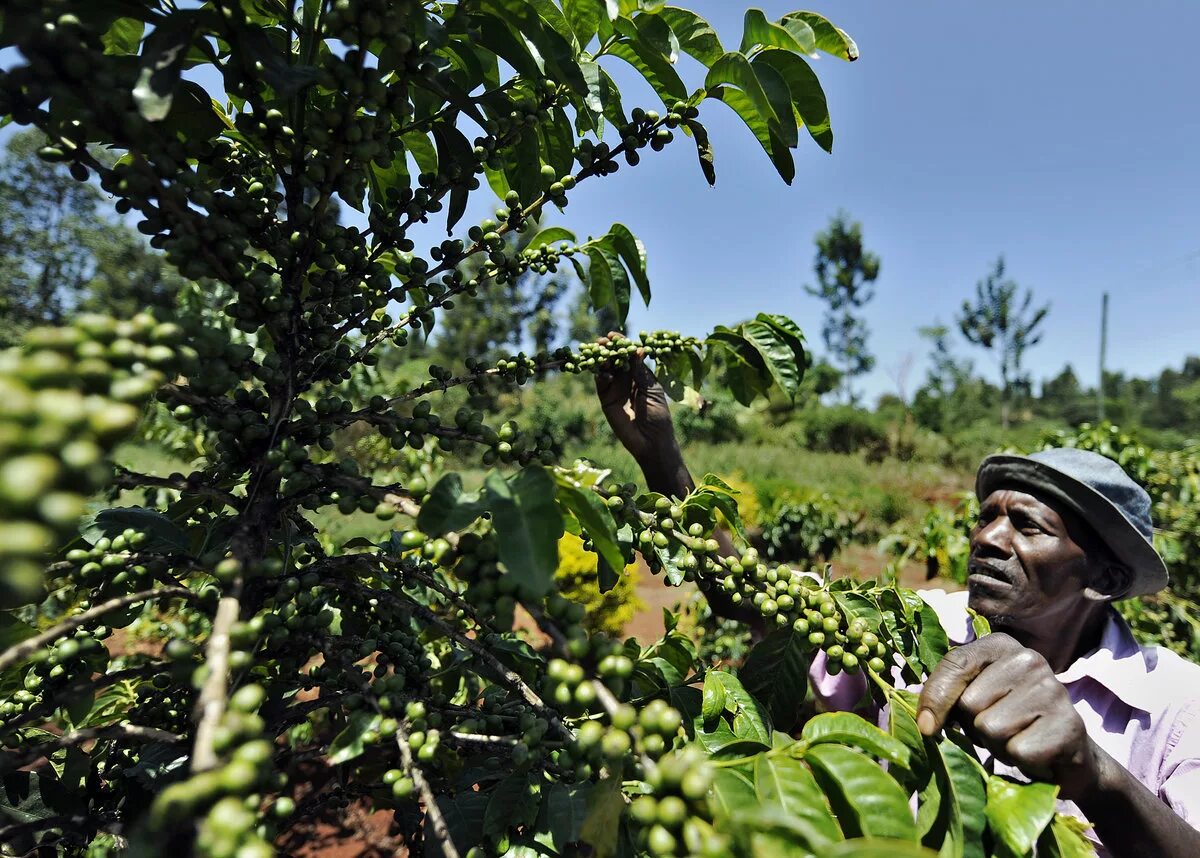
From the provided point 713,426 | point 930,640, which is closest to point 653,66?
point 930,640

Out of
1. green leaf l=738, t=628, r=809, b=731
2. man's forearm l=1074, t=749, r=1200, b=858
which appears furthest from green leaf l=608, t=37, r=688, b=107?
man's forearm l=1074, t=749, r=1200, b=858

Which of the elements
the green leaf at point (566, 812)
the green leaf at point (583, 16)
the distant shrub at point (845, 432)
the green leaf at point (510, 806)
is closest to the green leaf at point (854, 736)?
the green leaf at point (566, 812)

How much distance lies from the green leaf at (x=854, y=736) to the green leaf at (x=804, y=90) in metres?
1.19

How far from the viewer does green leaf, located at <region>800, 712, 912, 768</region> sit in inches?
37.1

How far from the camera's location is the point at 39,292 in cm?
3981

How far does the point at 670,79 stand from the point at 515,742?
142cm

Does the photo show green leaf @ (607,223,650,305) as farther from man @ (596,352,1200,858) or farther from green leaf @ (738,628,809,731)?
green leaf @ (738,628,809,731)

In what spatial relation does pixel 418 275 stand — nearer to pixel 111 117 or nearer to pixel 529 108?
pixel 529 108

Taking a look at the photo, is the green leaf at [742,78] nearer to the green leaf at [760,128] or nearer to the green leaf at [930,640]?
the green leaf at [760,128]

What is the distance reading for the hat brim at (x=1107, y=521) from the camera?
2164mm

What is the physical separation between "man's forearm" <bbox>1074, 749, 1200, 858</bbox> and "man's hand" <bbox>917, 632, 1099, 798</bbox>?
7 centimetres

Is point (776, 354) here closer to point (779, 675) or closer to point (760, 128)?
point (760, 128)

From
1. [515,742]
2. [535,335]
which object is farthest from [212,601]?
[535,335]

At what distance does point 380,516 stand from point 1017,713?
1.31 meters
